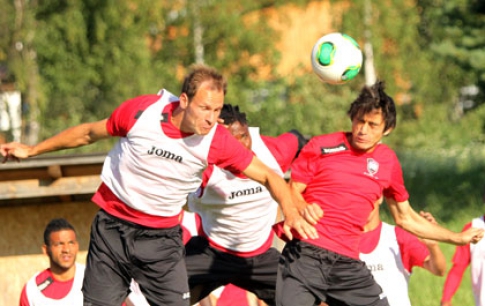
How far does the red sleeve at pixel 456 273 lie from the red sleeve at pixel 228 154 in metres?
2.58

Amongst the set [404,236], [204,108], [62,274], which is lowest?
[62,274]

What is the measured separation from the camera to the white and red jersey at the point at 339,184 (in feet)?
23.4

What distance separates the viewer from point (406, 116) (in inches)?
1358

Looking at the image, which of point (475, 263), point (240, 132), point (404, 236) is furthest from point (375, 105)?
point (475, 263)

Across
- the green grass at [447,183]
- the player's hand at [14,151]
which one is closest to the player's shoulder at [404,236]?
the player's hand at [14,151]

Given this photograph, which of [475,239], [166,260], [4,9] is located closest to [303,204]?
[166,260]

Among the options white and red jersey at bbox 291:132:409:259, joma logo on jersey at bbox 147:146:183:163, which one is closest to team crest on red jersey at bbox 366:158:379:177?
white and red jersey at bbox 291:132:409:259

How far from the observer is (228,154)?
670cm

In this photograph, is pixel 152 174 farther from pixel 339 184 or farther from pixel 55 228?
pixel 55 228

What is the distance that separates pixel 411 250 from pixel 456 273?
0.70m

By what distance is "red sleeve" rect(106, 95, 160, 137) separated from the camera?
22.3 feet

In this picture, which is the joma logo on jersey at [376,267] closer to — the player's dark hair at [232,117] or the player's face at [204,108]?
the player's dark hair at [232,117]

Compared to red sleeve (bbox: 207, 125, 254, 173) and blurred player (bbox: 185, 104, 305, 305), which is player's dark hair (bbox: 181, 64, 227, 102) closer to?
red sleeve (bbox: 207, 125, 254, 173)

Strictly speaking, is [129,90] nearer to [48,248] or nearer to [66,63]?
[66,63]
